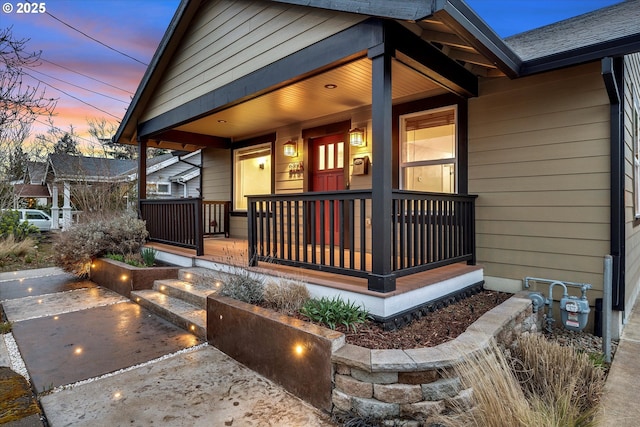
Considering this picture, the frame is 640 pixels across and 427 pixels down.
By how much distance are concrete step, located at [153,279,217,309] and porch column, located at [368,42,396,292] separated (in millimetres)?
2223

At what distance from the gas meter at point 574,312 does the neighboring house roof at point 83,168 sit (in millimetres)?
11872

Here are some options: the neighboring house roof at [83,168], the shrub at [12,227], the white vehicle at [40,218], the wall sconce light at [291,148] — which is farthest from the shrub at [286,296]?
the white vehicle at [40,218]

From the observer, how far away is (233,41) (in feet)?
16.2

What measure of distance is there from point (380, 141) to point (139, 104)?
227 inches

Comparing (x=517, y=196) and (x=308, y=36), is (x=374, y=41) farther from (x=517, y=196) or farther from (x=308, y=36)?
(x=517, y=196)

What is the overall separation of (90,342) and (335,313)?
250 centimetres

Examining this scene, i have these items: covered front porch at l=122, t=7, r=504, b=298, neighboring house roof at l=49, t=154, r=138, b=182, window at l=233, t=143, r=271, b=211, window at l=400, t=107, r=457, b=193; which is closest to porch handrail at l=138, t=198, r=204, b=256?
covered front porch at l=122, t=7, r=504, b=298

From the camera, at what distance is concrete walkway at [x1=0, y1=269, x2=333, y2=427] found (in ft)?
7.46

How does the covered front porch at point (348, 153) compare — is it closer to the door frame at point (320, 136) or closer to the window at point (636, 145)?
the door frame at point (320, 136)

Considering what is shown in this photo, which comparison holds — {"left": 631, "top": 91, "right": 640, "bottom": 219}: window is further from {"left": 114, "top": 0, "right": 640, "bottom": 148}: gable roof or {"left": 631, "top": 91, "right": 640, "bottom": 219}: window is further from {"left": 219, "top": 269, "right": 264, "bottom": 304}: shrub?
{"left": 219, "top": 269, "right": 264, "bottom": 304}: shrub

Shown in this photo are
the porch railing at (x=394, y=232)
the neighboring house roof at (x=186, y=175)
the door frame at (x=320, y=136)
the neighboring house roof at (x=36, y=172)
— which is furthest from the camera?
the neighboring house roof at (x=36, y=172)

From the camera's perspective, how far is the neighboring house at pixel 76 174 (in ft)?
37.2

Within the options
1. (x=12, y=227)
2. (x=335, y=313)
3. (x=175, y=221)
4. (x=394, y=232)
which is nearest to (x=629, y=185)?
(x=394, y=232)

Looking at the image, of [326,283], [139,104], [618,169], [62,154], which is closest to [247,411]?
[326,283]
